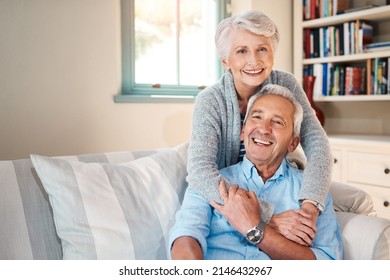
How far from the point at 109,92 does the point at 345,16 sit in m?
1.50

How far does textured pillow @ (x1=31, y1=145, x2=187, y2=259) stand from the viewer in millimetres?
1026

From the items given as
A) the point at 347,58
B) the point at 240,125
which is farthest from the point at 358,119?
the point at 240,125

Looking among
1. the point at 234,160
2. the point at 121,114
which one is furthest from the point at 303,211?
the point at 121,114

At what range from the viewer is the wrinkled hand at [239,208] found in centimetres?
97

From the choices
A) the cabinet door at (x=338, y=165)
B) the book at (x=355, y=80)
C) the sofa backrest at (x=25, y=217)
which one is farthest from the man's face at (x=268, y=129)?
the book at (x=355, y=80)

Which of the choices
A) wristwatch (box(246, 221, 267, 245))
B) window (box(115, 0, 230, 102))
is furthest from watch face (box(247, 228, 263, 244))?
window (box(115, 0, 230, 102))

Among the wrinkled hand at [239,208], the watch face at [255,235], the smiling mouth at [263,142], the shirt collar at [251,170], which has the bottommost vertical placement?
the watch face at [255,235]

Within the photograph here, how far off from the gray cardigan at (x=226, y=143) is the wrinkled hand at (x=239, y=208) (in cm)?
2

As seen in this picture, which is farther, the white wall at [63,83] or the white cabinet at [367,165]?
the white cabinet at [367,165]

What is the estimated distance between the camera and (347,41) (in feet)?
8.64

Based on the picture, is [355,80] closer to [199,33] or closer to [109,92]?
[199,33]

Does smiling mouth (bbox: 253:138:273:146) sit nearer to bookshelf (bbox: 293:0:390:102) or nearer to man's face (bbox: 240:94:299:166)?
man's face (bbox: 240:94:299:166)

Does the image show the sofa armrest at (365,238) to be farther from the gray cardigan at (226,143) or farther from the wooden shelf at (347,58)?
the wooden shelf at (347,58)
